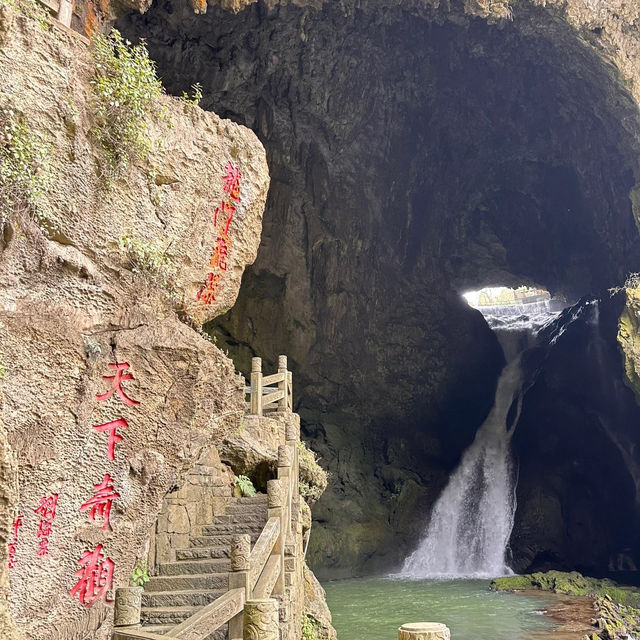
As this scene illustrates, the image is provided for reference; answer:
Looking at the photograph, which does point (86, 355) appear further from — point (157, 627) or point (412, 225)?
point (412, 225)

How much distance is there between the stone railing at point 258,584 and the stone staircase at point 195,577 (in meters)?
0.51

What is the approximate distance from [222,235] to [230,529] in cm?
347

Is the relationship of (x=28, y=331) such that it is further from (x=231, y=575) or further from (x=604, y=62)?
(x=604, y=62)

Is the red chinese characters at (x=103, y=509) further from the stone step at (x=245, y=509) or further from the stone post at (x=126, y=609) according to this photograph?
the stone step at (x=245, y=509)

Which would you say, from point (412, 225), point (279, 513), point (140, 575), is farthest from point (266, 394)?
point (412, 225)

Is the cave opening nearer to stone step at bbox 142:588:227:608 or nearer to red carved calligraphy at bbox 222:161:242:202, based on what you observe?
red carved calligraphy at bbox 222:161:242:202

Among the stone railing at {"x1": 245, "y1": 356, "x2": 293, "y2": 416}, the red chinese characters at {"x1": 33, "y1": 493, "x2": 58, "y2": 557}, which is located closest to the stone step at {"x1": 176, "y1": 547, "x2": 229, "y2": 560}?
the red chinese characters at {"x1": 33, "y1": 493, "x2": 58, "y2": 557}

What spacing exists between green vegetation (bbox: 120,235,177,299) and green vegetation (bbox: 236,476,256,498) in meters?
3.88

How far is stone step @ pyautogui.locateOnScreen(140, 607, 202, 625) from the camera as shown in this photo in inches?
208

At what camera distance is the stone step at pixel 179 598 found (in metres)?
5.51

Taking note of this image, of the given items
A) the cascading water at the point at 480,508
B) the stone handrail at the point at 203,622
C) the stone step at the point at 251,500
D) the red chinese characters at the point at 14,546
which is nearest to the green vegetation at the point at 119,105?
the red chinese characters at the point at 14,546

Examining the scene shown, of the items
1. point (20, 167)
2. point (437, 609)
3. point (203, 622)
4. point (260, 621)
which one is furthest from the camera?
point (437, 609)

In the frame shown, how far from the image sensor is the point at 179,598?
18.2 feet

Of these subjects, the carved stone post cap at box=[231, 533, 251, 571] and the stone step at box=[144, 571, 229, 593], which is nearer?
the carved stone post cap at box=[231, 533, 251, 571]
